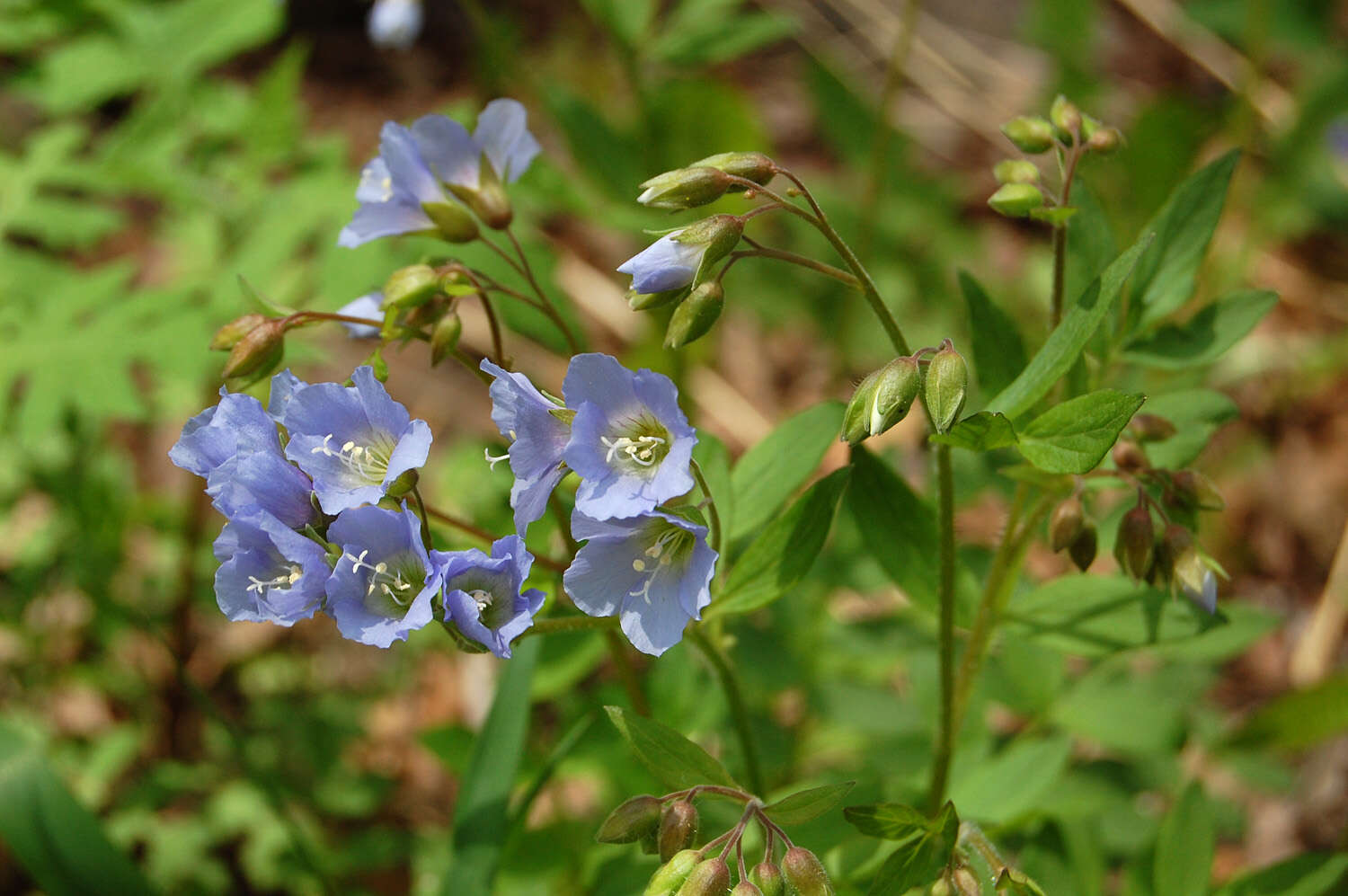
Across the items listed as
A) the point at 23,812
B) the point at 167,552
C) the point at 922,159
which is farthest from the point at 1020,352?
the point at 922,159

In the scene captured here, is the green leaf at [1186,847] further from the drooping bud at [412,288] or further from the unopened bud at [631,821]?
the drooping bud at [412,288]

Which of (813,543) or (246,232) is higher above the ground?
(813,543)

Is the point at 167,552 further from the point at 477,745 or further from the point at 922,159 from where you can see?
the point at 922,159

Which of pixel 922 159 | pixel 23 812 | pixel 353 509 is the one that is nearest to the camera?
pixel 353 509

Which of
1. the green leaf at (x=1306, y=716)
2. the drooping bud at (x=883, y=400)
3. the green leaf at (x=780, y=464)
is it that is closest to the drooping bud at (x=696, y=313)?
the drooping bud at (x=883, y=400)

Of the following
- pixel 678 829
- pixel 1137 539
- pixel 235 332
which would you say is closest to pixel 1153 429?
pixel 1137 539

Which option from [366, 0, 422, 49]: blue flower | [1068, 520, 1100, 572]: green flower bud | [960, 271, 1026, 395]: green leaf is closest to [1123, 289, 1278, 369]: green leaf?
[960, 271, 1026, 395]: green leaf

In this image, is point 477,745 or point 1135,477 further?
point 477,745

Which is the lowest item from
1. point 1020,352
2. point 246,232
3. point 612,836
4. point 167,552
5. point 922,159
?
point 167,552
